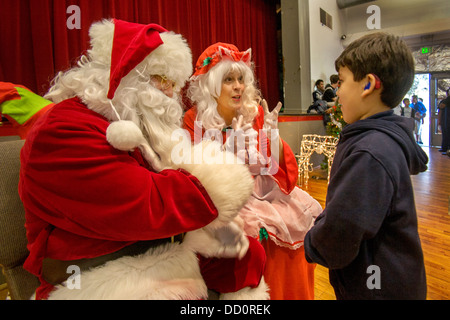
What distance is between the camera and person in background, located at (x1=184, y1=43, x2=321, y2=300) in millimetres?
1229

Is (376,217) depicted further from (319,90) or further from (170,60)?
(319,90)

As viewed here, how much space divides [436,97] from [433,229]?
716 centimetres

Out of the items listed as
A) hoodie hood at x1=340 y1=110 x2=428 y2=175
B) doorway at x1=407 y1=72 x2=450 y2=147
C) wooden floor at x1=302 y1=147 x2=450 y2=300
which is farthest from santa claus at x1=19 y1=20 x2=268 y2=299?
doorway at x1=407 y1=72 x2=450 y2=147

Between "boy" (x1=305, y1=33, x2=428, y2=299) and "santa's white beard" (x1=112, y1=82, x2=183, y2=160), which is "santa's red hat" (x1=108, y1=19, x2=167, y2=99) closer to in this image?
"santa's white beard" (x1=112, y1=82, x2=183, y2=160)

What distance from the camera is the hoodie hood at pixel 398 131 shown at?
29.3 inches

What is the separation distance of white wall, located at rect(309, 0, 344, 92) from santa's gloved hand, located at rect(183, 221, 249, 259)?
518 cm

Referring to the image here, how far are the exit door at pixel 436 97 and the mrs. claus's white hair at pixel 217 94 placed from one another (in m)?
8.20

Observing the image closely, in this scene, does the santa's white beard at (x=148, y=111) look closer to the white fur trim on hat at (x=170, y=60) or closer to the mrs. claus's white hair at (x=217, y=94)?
the white fur trim on hat at (x=170, y=60)

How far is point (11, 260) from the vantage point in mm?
914

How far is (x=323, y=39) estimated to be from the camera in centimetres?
572

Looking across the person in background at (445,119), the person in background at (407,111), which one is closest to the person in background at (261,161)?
the person in background at (445,119)

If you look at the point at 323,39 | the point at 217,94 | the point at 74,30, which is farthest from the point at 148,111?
the point at 323,39
